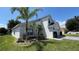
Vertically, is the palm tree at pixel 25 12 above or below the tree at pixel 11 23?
above

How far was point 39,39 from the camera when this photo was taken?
165 inches

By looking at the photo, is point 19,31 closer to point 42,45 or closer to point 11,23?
point 11,23

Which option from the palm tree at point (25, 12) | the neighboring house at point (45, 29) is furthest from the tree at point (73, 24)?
the palm tree at point (25, 12)

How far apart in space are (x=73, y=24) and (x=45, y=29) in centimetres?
35

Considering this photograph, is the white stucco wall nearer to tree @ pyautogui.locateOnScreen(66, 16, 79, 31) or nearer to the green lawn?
the green lawn

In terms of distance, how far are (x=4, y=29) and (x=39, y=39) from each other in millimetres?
444

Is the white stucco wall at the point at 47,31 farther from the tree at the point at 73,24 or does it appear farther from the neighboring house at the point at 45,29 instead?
the tree at the point at 73,24

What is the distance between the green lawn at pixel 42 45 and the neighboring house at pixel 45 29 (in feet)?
0.25

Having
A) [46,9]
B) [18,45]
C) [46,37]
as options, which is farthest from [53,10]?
[18,45]

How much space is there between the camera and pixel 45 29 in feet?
13.8

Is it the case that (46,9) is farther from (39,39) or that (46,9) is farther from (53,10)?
(39,39)

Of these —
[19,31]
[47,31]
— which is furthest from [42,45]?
[19,31]

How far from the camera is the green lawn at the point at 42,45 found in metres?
4.16

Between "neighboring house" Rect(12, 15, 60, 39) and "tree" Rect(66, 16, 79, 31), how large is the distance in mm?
134
